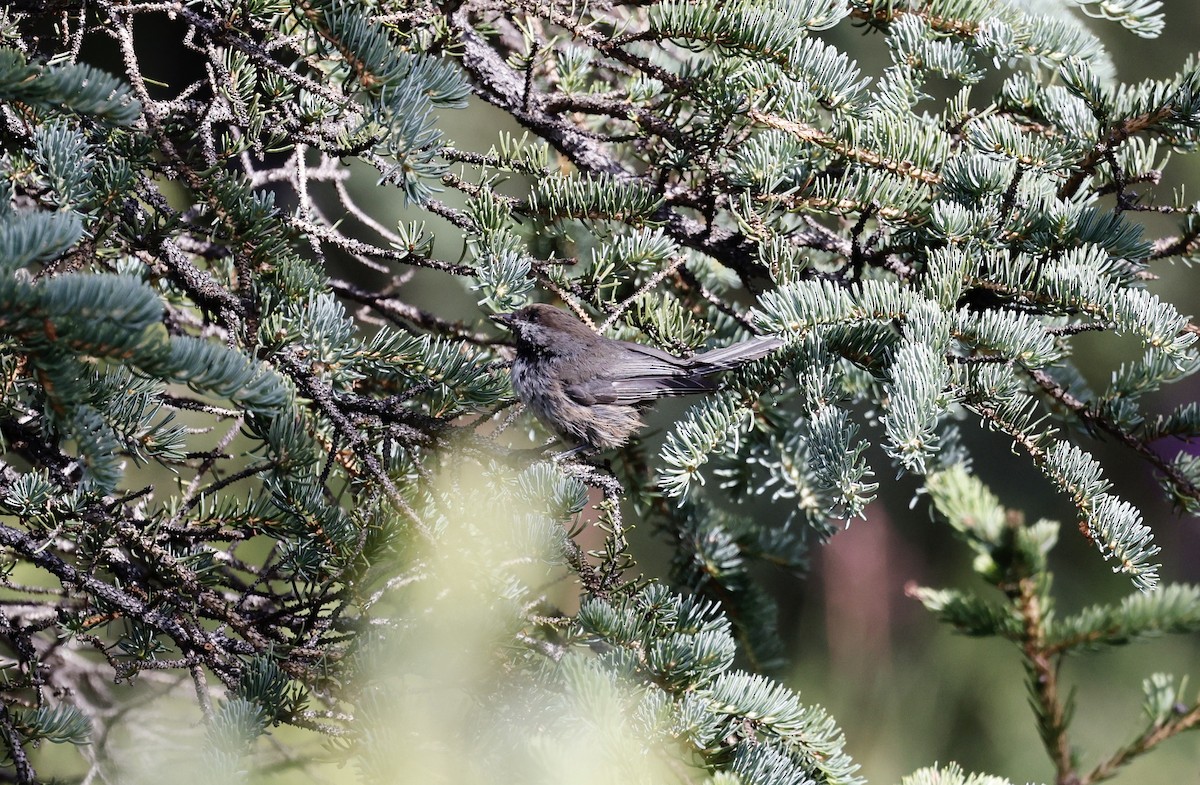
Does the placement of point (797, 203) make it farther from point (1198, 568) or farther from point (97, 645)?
point (1198, 568)

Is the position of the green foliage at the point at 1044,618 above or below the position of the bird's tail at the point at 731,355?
above

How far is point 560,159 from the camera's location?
9.82ft

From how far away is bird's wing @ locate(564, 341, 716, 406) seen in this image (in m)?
2.90

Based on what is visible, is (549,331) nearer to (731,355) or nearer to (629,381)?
(629,381)

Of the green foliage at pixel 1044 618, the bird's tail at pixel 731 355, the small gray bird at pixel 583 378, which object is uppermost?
the green foliage at pixel 1044 618

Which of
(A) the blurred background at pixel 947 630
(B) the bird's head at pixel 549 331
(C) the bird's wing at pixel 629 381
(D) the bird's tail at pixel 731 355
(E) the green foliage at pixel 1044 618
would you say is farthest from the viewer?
(A) the blurred background at pixel 947 630

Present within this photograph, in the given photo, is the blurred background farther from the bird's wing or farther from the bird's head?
the bird's wing

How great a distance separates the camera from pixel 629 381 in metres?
3.19

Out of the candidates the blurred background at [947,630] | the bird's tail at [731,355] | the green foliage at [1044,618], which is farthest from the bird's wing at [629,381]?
the green foliage at [1044,618]

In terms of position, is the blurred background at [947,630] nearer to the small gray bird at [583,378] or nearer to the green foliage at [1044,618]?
the small gray bird at [583,378]

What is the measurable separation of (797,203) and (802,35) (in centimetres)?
40

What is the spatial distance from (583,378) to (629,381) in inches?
6.9

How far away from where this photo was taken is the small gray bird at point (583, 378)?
2.96m

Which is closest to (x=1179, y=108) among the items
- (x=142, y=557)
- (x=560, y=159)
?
(x=560, y=159)
